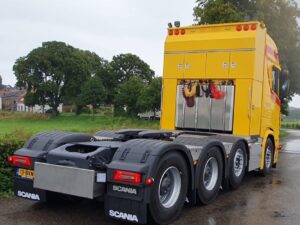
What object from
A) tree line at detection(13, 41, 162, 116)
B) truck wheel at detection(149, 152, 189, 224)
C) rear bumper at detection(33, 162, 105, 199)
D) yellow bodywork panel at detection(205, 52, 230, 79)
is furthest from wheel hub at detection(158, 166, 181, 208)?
tree line at detection(13, 41, 162, 116)

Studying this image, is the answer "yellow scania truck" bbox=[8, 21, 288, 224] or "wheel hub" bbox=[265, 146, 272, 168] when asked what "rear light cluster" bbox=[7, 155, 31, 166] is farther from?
"wheel hub" bbox=[265, 146, 272, 168]

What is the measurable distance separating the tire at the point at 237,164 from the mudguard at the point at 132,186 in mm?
2645

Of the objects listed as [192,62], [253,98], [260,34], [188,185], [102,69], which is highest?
[102,69]

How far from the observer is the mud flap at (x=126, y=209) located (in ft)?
15.6

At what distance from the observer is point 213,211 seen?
19.8 ft

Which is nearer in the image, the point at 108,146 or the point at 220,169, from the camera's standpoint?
the point at 108,146

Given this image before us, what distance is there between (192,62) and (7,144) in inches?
173

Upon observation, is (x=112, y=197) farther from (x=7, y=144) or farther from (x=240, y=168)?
(x=240, y=168)

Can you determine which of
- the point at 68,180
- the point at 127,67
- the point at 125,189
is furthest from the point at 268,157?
the point at 127,67

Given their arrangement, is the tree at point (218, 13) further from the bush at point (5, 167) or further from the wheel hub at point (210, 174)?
the bush at point (5, 167)

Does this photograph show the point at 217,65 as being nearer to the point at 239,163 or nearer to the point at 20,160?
the point at 239,163

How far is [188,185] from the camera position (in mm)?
5852

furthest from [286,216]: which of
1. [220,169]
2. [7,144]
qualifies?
[7,144]

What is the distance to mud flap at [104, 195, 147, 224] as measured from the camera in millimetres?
4766
